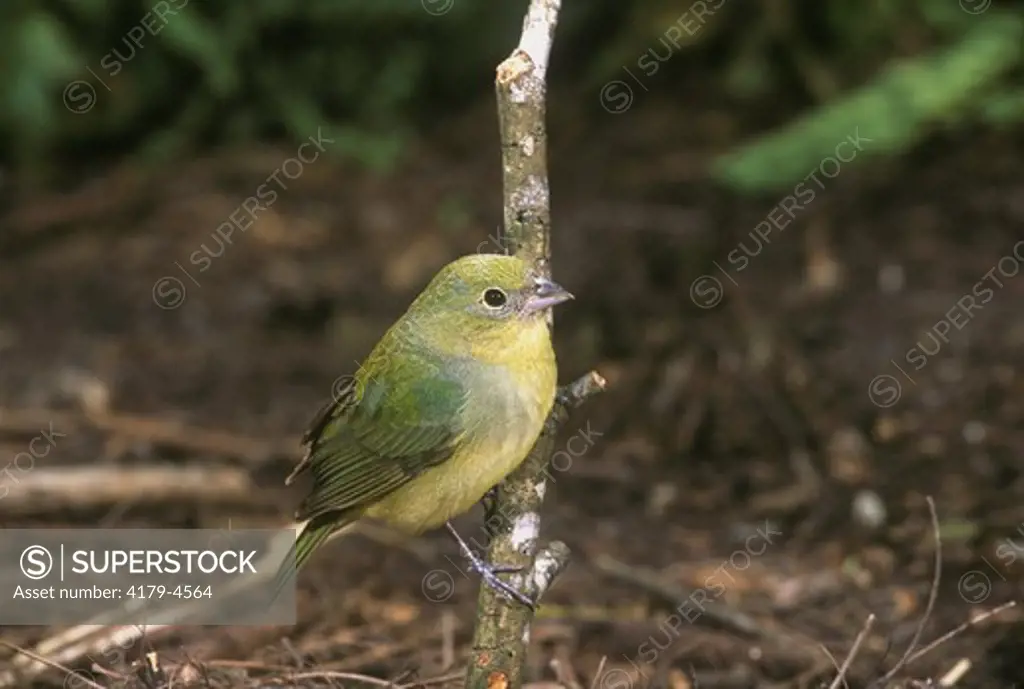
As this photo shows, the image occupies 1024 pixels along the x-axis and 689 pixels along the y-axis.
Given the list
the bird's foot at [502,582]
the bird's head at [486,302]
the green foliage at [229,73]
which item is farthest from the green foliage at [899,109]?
the bird's foot at [502,582]

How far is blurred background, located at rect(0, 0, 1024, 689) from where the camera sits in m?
4.88

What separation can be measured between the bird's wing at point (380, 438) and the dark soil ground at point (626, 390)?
0.50 m

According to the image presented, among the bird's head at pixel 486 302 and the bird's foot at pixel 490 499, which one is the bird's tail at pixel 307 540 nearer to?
the bird's foot at pixel 490 499

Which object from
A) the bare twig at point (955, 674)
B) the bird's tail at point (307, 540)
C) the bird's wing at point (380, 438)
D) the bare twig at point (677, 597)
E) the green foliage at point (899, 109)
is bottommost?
the bare twig at point (955, 674)

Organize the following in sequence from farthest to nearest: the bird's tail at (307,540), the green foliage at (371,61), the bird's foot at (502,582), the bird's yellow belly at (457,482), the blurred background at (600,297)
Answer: the green foliage at (371,61), the blurred background at (600,297), the bird's tail at (307,540), the bird's yellow belly at (457,482), the bird's foot at (502,582)

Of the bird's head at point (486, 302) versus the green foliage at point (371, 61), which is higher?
the green foliage at point (371, 61)

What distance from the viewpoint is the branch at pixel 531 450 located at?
140 inches

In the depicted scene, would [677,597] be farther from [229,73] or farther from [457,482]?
[229,73]

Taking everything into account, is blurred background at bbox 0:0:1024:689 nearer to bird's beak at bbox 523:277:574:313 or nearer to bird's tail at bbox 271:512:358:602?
bird's tail at bbox 271:512:358:602

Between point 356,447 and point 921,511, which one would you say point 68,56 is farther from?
point 921,511

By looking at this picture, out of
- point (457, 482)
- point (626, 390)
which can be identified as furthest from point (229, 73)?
point (457, 482)

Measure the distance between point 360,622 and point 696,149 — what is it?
409 centimetres

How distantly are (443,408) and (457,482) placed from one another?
22cm

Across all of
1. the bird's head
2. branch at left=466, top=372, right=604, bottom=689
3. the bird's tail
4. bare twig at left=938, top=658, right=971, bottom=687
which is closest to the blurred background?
bare twig at left=938, top=658, right=971, bottom=687
